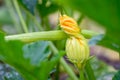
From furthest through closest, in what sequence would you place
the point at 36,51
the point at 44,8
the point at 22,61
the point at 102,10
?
the point at 44,8
the point at 36,51
the point at 22,61
the point at 102,10

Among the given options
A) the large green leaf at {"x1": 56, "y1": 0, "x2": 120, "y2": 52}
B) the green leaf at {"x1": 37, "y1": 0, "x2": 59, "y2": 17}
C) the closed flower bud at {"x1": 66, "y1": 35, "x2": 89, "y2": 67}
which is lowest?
the green leaf at {"x1": 37, "y1": 0, "x2": 59, "y2": 17}

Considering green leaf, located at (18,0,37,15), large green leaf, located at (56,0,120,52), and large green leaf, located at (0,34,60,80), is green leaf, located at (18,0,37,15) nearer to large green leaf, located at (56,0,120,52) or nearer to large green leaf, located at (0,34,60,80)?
large green leaf, located at (0,34,60,80)

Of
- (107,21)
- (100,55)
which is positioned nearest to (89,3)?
(107,21)

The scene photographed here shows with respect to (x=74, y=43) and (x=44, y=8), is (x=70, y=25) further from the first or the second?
(x=44, y=8)

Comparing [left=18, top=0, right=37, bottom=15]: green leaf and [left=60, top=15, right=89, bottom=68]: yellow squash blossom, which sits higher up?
[left=60, top=15, right=89, bottom=68]: yellow squash blossom

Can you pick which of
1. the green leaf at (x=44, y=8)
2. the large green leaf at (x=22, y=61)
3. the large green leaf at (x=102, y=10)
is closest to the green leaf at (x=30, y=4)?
the green leaf at (x=44, y=8)

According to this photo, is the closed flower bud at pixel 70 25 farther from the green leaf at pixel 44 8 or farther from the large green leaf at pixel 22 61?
the green leaf at pixel 44 8

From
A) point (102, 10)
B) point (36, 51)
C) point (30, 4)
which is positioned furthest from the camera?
point (30, 4)

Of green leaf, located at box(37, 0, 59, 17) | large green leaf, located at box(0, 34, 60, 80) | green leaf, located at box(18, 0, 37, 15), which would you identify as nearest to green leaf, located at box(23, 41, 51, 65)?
large green leaf, located at box(0, 34, 60, 80)

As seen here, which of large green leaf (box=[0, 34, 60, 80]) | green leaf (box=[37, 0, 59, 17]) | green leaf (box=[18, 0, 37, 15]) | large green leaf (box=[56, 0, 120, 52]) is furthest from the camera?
green leaf (box=[37, 0, 59, 17])

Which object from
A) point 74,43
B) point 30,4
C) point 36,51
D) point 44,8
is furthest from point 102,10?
point 44,8

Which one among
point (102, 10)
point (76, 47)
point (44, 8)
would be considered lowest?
point (44, 8)
